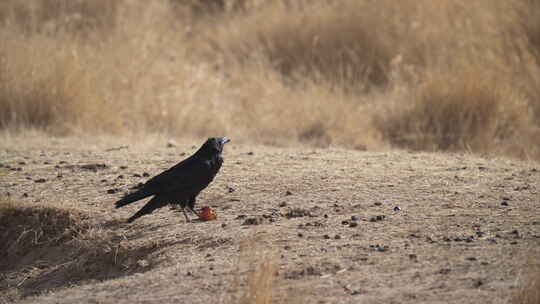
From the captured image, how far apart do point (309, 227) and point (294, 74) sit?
5.97 meters

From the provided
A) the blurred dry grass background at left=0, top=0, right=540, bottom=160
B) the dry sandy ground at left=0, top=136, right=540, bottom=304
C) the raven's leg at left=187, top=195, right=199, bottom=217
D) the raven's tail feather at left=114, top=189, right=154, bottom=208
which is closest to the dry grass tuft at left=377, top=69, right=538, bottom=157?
the blurred dry grass background at left=0, top=0, right=540, bottom=160

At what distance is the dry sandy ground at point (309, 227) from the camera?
4402 millimetres

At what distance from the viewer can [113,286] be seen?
4738mm

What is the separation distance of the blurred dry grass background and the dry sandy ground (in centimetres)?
143

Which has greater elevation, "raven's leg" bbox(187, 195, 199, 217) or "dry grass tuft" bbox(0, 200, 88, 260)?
"raven's leg" bbox(187, 195, 199, 217)

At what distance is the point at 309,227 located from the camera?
208 inches

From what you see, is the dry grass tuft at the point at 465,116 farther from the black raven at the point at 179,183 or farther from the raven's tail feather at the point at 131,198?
the raven's tail feather at the point at 131,198

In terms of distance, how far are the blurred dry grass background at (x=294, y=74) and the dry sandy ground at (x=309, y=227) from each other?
1.43 metres

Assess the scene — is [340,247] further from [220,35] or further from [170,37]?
[220,35]

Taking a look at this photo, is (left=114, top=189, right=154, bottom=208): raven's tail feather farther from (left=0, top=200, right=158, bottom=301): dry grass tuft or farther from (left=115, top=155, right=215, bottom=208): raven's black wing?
(left=0, top=200, right=158, bottom=301): dry grass tuft

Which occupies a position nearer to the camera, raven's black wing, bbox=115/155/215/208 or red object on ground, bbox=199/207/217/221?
raven's black wing, bbox=115/155/215/208

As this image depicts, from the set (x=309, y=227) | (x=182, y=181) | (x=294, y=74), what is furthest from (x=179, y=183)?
(x=294, y=74)

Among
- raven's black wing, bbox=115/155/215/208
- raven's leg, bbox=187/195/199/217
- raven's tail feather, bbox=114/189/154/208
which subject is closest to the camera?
raven's tail feather, bbox=114/189/154/208

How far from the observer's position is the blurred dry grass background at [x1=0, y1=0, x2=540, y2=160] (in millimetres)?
8945
